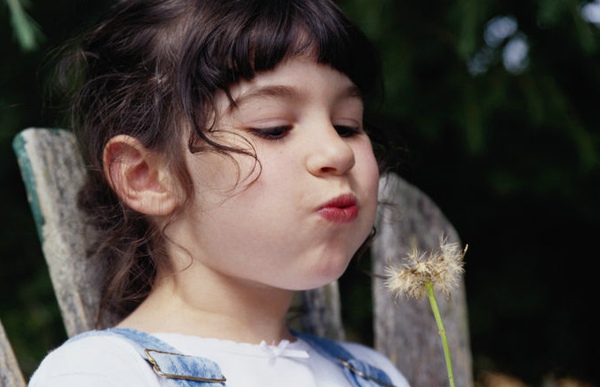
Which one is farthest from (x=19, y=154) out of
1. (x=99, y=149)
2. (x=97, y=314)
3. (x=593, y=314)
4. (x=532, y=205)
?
(x=593, y=314)

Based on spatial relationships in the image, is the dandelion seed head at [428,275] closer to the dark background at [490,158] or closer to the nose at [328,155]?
the nose at [328,155]

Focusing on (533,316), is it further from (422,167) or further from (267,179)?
(267,179)

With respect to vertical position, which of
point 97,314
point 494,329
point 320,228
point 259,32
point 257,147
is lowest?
point 494,329

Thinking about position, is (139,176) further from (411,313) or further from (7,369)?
(411,313)

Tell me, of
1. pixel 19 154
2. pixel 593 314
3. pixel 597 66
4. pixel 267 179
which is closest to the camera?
pixel 267 179

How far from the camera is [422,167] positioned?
2.23 meters

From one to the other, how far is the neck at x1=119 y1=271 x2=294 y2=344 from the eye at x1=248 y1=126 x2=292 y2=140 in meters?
0.26

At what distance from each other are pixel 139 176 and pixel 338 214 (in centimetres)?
35

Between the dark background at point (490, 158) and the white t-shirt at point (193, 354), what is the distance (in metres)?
0.52

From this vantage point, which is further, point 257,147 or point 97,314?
point 97,314

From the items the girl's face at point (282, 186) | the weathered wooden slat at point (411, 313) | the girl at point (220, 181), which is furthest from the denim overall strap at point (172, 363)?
the weathered wooden slat at point (411, 313)

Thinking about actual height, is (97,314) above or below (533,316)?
above

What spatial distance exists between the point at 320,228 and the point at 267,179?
0.11 m

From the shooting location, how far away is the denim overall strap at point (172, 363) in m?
1.16
